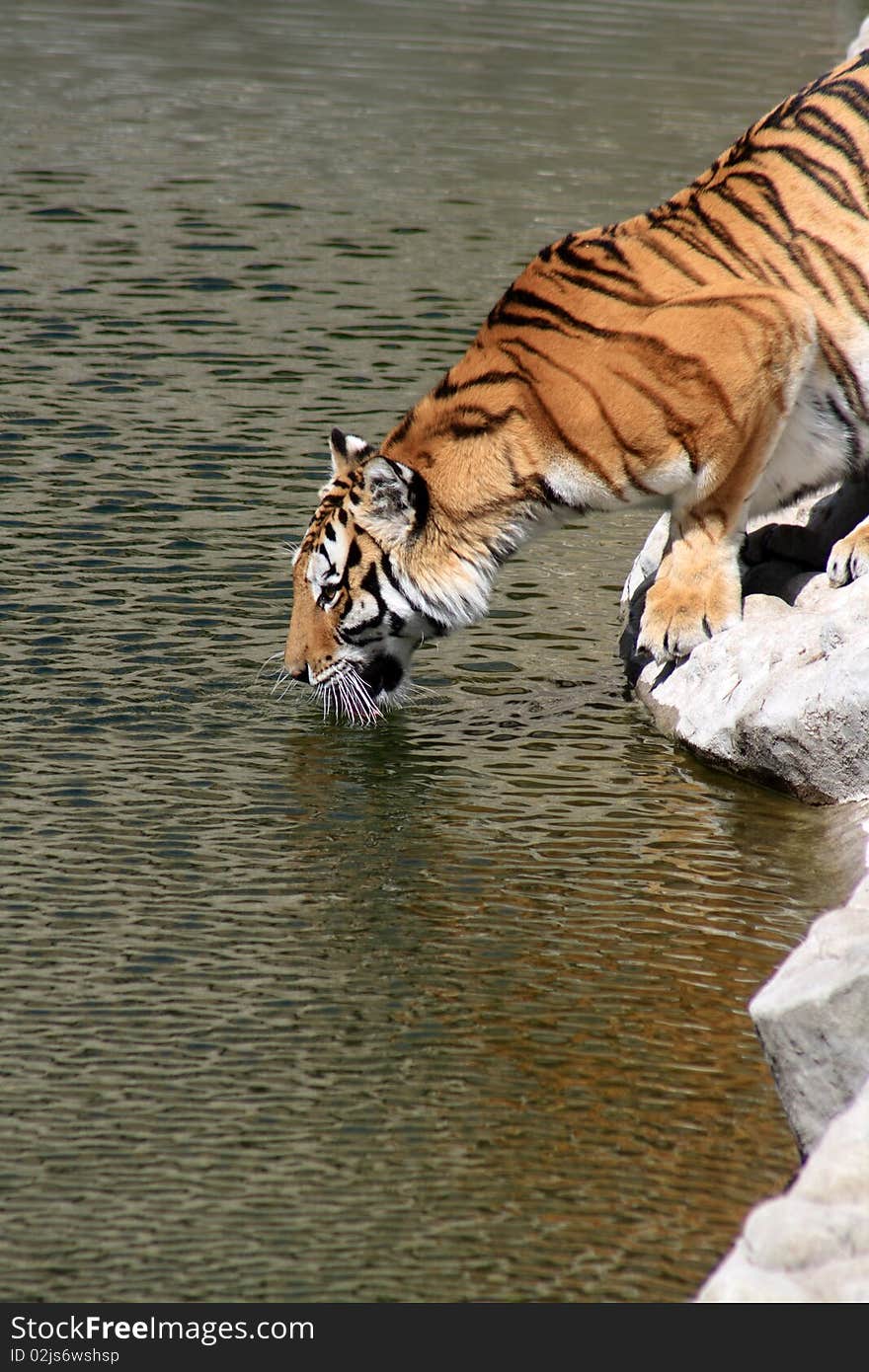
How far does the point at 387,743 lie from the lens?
668 centimetres

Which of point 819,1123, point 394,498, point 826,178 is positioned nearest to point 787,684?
point 394,498

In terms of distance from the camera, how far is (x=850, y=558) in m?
6.43

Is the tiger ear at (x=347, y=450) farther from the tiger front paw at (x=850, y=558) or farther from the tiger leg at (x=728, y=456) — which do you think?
the tiger front paw at (x=850, y=558)

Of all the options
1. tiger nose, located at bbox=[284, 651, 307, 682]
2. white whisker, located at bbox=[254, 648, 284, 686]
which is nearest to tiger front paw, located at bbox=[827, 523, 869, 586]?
tiger nose, located at bbox=[284, 651, 307, 682]

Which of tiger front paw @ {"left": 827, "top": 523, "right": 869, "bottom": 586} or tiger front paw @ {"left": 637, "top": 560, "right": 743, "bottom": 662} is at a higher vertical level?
tiger front paw @ {"left": 827, "top": 523, "right": 869, "bottom": 586}

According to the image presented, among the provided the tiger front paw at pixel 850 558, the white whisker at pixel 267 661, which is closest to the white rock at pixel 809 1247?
the tiger front paw at pixel 850 558

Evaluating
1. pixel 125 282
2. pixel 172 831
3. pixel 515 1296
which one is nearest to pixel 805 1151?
pixel 515 1296

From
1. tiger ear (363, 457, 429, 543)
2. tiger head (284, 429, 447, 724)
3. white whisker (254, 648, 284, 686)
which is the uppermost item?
tiger ear (363, 457, 429, 543)

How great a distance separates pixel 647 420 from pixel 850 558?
78cm

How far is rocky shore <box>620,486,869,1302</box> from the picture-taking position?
11.0 feet

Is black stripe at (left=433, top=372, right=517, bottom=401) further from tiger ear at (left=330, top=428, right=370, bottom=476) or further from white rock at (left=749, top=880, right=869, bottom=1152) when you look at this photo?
white rock at (left=749, top=880, right=869, bottom=1152)

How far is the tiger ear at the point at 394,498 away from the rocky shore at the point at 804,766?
1.02 meters

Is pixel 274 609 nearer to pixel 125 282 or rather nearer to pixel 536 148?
pixel 125 282
